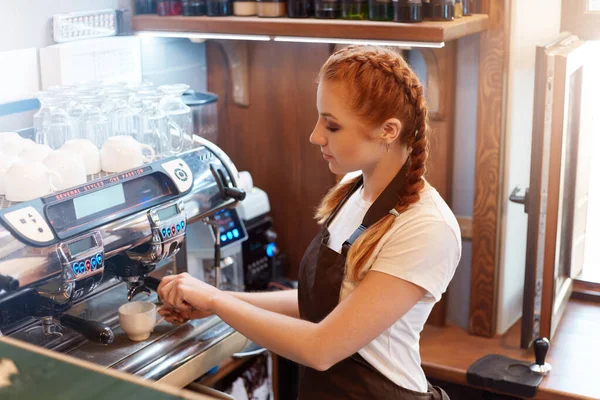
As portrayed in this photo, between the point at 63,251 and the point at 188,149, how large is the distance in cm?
58

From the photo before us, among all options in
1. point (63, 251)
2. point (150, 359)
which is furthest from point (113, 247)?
point (150, 359)

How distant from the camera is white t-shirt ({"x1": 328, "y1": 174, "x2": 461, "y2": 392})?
1487mm

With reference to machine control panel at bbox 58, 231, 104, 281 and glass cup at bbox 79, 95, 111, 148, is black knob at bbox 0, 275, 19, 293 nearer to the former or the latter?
machine control panel at bbox 58, 231, 104, 281

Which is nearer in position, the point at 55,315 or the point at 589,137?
the point at 55,315

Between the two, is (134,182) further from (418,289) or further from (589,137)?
(589,137)

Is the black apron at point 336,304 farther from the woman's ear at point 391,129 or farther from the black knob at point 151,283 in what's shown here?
the black knob at point 151,283

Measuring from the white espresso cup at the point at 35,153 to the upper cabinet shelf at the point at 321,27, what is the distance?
879 millimetres

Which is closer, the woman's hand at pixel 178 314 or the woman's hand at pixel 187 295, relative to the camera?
the woman's hand at pixel 187 295

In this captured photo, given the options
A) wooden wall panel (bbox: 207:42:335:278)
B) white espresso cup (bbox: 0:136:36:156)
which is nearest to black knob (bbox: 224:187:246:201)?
white espresso cup (bbox: 0:136:36:156)

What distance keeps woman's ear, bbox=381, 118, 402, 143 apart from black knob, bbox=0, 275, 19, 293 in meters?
0.74

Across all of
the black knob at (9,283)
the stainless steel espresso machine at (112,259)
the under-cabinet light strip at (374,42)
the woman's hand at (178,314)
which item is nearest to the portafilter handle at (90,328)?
the stainless steel espresso machine at (112,259)

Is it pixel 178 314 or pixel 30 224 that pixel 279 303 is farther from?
pixel 30 224

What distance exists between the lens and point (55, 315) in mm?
1664

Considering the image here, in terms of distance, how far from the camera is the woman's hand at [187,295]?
164cm
